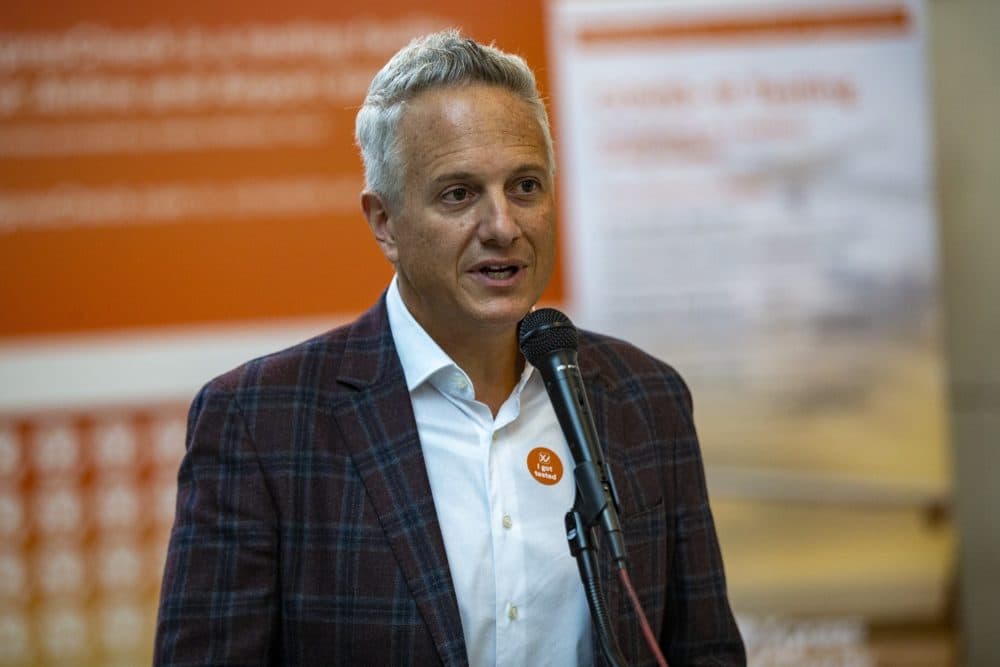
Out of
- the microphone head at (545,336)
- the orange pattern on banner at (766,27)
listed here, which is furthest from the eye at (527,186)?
the orange pattern on banner at (766,27)

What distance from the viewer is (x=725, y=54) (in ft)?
10.9

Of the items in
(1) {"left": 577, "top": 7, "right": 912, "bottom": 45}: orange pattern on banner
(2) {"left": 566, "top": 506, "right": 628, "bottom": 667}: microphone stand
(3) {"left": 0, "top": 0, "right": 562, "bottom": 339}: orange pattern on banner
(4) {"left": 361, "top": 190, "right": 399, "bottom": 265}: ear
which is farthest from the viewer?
(1) {"left": 577, "top": 7, "right": 912, "bottom": 45}: orange pattern on banner

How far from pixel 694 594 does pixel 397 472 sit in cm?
51

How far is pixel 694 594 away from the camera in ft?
5.47

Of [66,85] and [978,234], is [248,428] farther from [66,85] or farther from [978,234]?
[978,234]

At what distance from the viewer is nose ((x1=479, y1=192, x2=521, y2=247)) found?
149cm

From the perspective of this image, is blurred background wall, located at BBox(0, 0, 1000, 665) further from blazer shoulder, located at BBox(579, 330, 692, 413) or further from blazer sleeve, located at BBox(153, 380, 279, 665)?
blazer sleeve, located at BBox(153, 380, 279, 665)

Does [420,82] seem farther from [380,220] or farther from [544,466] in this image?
[544,466]

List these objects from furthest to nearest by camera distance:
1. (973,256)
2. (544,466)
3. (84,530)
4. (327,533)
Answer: (973,256), (84,530), (544,466), (327,533)

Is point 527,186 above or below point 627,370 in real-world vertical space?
above

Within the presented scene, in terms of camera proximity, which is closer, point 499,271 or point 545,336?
point 545,336

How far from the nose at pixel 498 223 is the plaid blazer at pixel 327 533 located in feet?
0.87

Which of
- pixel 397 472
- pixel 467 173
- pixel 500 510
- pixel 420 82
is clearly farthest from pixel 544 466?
pixel 420 82

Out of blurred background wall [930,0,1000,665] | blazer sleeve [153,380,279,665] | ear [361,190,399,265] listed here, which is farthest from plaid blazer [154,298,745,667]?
blurred background wall [930,0,1000,665]
